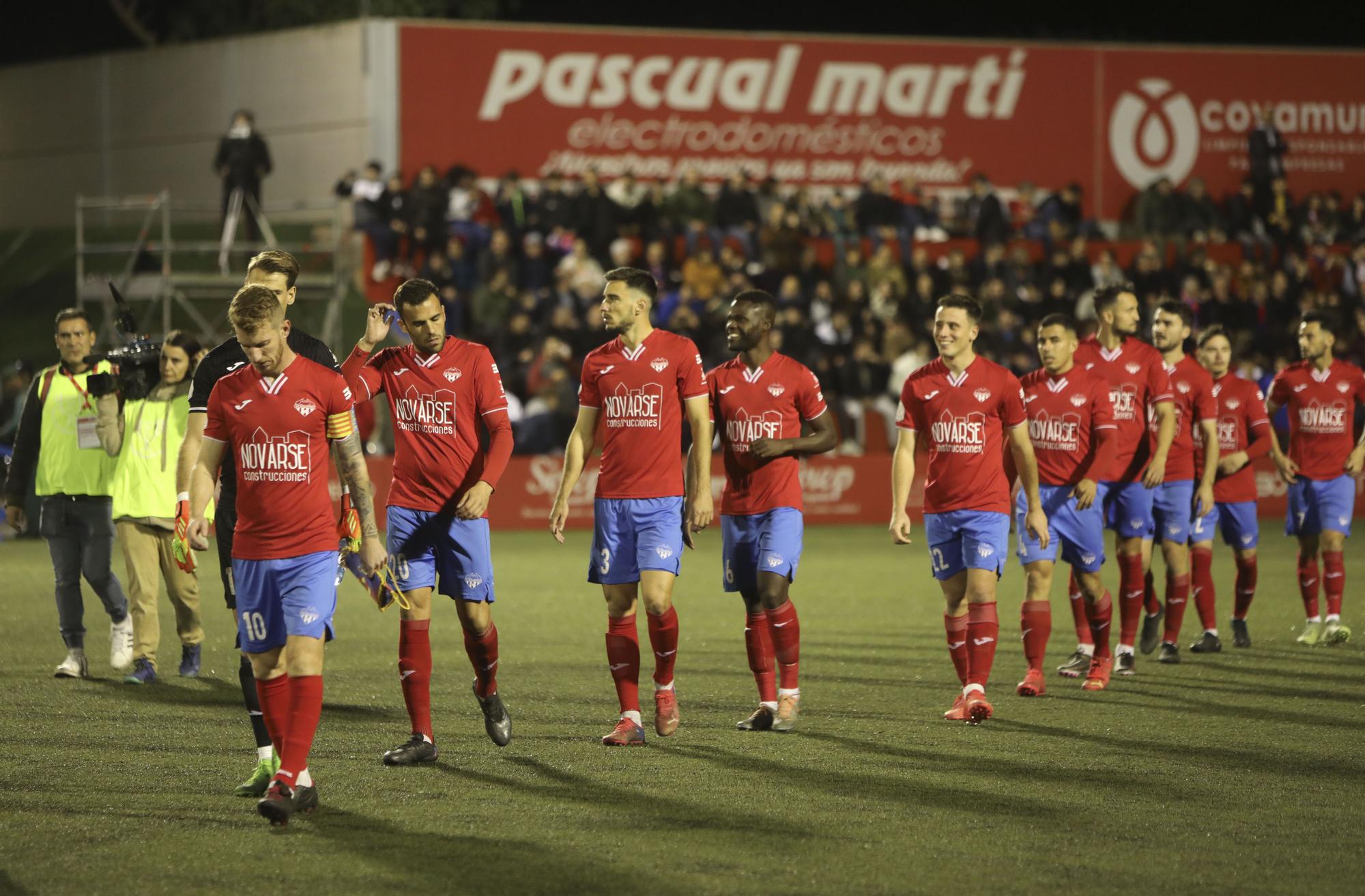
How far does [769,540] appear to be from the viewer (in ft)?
28.7

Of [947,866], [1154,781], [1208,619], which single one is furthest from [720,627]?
[947,866]

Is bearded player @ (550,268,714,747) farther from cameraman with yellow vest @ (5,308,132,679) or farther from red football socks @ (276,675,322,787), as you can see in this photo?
cameraman with yellow vest @ (5,308,132,679)

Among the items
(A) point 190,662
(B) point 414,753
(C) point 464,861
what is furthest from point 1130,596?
(C) point 464,861

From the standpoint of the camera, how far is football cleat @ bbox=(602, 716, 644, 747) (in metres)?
8.24

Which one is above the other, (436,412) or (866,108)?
(866,108)

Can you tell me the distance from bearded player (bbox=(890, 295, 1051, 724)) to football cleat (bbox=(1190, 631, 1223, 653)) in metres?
3.03

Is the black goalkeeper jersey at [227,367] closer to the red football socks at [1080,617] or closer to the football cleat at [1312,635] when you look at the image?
the red football socks at [1080,617]

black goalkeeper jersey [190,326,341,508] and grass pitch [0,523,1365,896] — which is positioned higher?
black goalkeeper jersey [190,326,341,508]

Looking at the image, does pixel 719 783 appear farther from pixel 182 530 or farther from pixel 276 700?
pixel 182 530

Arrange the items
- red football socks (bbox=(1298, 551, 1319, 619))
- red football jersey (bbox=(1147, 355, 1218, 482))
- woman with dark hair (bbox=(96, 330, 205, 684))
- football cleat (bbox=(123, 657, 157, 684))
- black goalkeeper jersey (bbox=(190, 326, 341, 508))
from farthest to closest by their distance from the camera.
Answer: red football socks (bbox=(1298, 551, 1319, 619))
red football jersey (bbox=(1147, 355, 1218, 482))
woman with dark hair (bbox=(96, 330, 205, 684))
football cleat (bbox=(123, 657, 157, 684))
black goalkeeper jersey (bbox=(190, 326, 341, 508))

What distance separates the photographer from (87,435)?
10656 millimetres

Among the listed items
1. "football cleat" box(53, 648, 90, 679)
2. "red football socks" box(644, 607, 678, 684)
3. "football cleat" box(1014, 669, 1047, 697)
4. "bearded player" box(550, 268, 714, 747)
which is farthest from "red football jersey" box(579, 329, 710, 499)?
"football cleat" box(53, 648, 90, 679)

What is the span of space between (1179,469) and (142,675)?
6458 mm

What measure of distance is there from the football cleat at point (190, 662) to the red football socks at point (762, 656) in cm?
365
